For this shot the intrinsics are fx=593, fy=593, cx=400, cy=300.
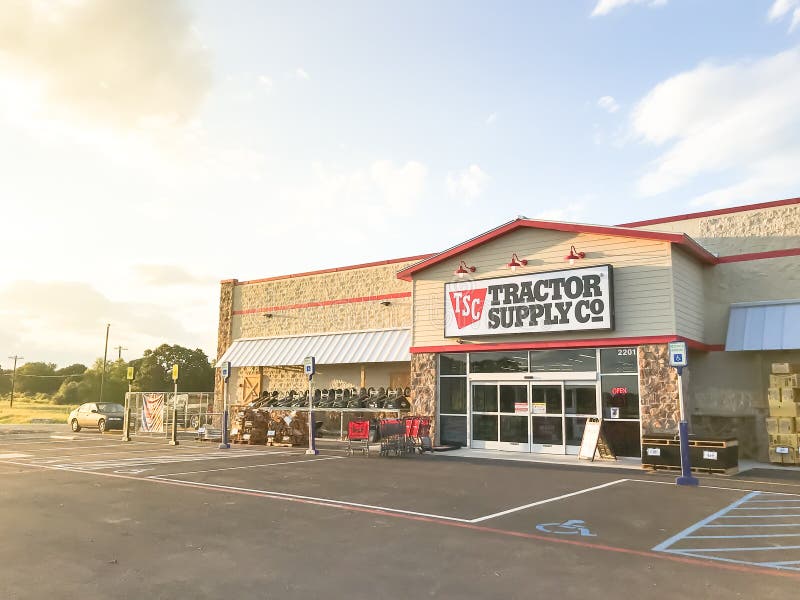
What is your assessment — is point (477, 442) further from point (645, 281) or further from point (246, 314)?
point (246, 314)

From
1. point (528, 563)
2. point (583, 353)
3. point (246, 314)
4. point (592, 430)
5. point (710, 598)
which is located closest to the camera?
point (710, 598)

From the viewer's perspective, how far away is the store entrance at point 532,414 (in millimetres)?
18312

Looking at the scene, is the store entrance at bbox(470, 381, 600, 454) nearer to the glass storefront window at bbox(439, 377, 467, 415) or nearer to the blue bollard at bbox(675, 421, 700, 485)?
the glass storefront window at bbox(439, 377, 467, 415)

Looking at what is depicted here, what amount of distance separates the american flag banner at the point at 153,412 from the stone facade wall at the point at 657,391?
68.2 feet

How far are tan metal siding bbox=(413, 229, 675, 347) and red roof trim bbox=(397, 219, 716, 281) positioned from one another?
289 mm

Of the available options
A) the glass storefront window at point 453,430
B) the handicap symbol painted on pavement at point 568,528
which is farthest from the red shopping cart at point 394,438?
the handicap symbol painted on pavement at point 568,528

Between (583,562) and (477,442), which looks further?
(477,442)

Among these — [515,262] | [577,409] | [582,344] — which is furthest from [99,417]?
[582,344]

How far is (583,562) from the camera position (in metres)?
6.72

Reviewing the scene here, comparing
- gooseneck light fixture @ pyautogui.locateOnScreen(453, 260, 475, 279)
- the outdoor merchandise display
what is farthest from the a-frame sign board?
the outdoor merchandise display

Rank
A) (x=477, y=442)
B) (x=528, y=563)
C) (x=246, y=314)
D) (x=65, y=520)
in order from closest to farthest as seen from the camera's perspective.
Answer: (x=528, y=563)
(x=65, y=520)
(x=477, y=442)
(x=246, y=314)

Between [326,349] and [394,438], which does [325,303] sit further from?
[394,438]

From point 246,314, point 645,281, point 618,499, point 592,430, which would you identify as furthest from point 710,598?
point 246,314

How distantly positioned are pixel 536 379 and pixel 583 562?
12.5m
